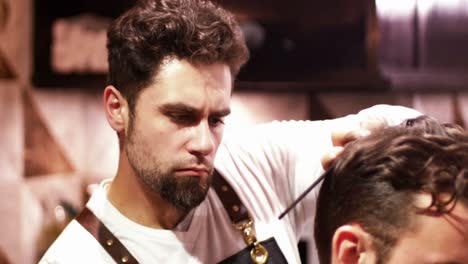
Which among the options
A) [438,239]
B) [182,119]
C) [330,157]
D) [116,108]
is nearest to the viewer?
[438,239]

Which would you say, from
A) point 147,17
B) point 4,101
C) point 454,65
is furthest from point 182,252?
point 4,101

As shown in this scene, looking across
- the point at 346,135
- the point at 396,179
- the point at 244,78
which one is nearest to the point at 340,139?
the point at 346,135

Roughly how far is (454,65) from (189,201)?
5.86 ft

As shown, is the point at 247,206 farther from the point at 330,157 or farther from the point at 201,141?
the point at 330,157

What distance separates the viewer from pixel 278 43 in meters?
3.06

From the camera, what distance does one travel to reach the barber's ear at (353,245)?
1173 millimetres

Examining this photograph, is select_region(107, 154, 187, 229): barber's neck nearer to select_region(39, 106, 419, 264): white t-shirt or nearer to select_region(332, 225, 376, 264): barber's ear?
select_region(39, 106, 419, 264): white t-shirt

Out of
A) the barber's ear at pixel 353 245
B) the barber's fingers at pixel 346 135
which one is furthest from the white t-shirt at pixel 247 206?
the barber's ear at pixel 353 245

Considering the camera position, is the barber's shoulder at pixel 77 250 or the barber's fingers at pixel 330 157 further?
the barber's shoulder at pixel 77 250

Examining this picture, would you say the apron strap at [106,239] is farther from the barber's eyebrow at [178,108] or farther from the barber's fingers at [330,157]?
the barber's fingers at [330,157]

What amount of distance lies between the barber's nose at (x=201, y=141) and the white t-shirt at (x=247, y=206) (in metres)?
0.17

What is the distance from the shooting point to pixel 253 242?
1.61 m

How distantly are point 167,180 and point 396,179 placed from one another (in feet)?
1.85

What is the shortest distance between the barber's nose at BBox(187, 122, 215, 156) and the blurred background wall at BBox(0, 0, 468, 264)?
1493 mm
